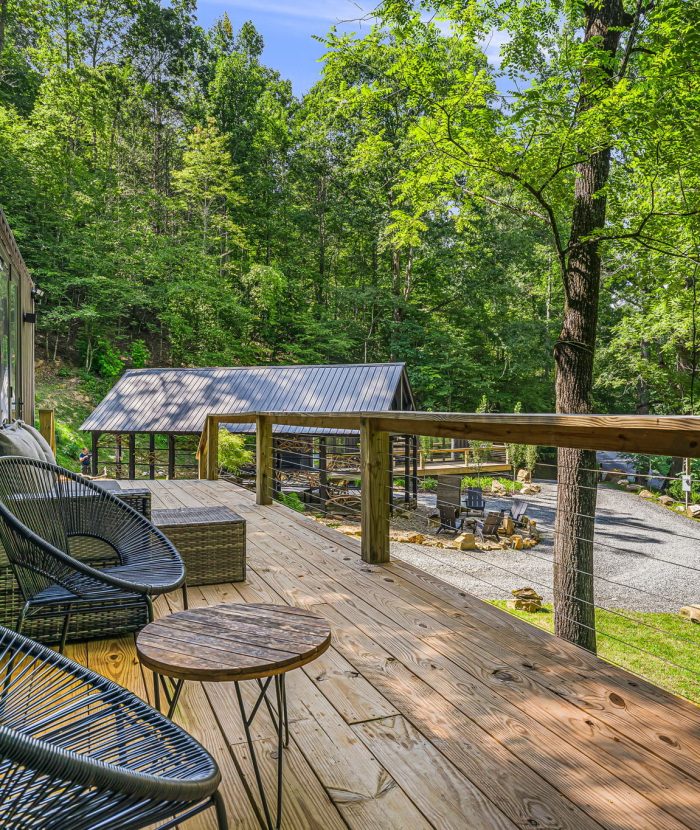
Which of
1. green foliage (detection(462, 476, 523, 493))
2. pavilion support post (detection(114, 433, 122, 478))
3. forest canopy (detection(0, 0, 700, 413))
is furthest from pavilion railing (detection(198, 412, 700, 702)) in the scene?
forest canopy (detection(0, 0, 700, 413))

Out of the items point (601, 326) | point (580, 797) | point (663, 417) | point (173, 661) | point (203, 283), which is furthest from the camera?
point (601, 326)

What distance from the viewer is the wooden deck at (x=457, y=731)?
1.36 metres

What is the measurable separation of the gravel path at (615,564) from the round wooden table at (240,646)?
5695 millimetres

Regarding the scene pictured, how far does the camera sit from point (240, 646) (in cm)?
130

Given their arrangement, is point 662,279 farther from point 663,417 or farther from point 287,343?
point 287,343

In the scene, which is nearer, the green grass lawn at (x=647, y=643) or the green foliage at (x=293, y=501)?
the green grass lawn at (x=647, y=643)

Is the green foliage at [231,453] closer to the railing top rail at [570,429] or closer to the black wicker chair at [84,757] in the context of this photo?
the railing top rail at [570,429]

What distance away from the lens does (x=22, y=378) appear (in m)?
6.70

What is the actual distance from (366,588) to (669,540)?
11.8m

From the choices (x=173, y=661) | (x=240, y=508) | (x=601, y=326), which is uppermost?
(x=601, y=326)

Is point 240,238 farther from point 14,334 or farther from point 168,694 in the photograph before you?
point 168,694

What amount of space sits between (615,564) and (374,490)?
8951 millimetres

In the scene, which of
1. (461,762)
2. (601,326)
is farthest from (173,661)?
(601,326)

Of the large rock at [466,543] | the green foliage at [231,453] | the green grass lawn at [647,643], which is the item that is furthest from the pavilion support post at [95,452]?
the green grass lawn at [647,643]
